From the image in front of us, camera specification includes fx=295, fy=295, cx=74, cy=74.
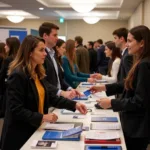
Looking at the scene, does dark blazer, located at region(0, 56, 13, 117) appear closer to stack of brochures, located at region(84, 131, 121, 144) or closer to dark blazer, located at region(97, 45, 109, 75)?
stack of brochures, located at region(84, 131, 121, 144)

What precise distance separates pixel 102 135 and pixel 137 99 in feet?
1.22

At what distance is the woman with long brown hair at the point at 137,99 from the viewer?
2189 mm

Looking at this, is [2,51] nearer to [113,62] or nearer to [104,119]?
[113,62]

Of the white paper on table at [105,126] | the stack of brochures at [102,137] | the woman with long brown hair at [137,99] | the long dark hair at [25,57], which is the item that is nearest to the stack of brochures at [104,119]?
the white paper on table at [105,126]

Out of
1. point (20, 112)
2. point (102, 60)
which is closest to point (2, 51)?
point (20, 112)

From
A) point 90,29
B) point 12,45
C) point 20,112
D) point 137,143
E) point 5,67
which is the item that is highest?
point 90,29

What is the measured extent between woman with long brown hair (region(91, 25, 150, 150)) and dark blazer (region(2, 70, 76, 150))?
559mm

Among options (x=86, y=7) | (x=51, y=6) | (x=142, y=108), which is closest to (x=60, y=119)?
(x=142, y=108)

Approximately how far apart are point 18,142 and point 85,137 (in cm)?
56

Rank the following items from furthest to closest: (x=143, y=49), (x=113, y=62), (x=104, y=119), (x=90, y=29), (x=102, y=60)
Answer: (x=90, y=29)
(x=102, y=60)
(x=113, y=62)
(x=104, y=119)
(x=143, y=49)

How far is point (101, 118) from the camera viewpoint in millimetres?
2684

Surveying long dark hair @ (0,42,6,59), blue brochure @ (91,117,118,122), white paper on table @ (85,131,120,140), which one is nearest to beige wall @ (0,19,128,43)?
long dark hair @ (0,42,6,59)

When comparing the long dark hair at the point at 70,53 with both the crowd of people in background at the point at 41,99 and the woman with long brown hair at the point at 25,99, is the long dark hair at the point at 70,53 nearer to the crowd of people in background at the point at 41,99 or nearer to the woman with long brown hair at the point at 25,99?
the crowd of people in background at the point at 41,99

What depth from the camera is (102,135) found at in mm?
2158
